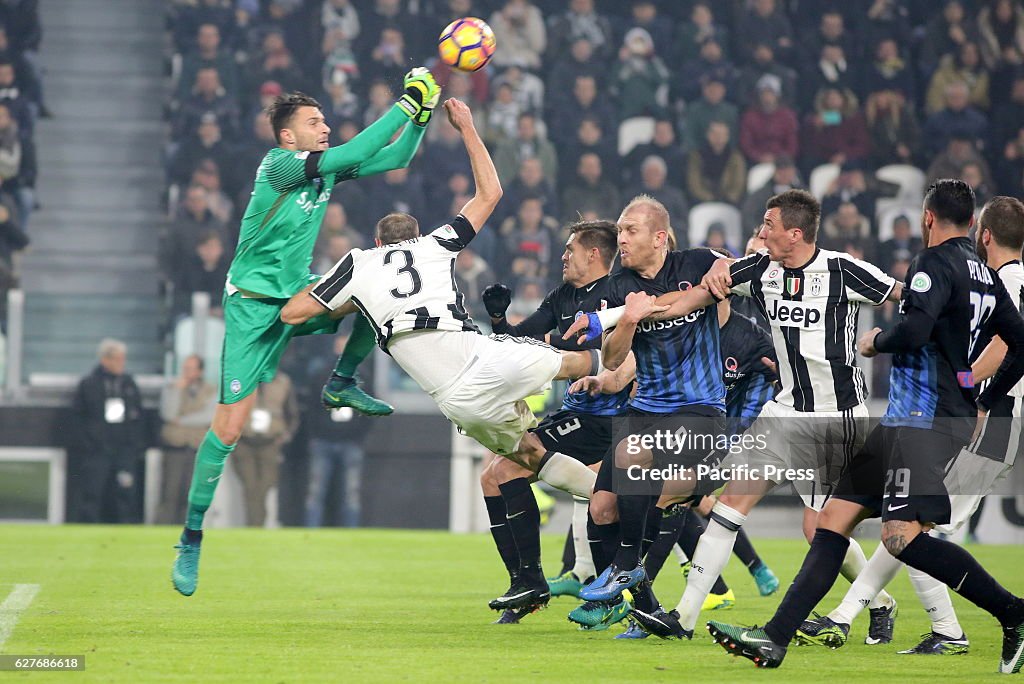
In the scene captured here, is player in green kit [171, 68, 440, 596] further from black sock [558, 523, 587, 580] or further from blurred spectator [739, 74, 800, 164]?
blurred spectator [739, 74, 800, 164]

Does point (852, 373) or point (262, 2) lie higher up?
point (262, 2)

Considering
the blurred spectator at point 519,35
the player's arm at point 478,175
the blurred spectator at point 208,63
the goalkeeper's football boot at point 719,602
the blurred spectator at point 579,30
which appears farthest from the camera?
the blurred spectator at point 579,30

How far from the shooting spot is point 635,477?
6.57m

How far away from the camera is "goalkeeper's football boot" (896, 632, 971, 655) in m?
6.35

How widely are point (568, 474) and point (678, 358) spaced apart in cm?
95

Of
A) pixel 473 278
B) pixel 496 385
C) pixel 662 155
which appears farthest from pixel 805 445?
pixel 662 155

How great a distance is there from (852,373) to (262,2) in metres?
14.1

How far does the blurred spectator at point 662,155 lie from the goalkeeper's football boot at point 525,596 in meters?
11.1

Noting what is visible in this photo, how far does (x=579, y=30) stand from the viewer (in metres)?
18.8

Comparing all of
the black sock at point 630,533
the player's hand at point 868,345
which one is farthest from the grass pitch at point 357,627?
the player's hand at point 868,345

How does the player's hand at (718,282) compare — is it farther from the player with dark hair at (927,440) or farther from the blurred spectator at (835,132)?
the blurred spectator at (835,132)

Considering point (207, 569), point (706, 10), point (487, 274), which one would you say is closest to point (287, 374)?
point (487, 274)

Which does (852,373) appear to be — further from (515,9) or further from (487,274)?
(515,9)

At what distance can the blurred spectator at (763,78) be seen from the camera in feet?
60.5
